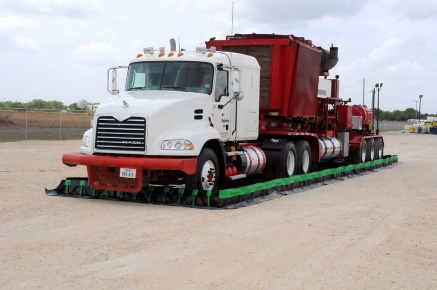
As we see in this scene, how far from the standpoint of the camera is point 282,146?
1554 centimetres

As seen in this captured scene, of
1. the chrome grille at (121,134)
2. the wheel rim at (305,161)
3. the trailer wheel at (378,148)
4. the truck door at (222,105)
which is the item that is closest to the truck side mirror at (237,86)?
the truck door at (222,105)

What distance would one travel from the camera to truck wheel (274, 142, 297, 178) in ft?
50.4

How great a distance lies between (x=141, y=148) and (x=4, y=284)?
5381 millimetres

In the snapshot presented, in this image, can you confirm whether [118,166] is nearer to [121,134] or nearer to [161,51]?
[121,134]

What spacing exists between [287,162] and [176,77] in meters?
4.53

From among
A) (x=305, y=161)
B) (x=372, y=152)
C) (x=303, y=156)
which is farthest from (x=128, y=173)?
(x=372, y=152)

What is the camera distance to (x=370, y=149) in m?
23.2

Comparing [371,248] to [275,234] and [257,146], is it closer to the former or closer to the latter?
[275,234]

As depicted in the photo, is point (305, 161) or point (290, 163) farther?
point (305, 161)

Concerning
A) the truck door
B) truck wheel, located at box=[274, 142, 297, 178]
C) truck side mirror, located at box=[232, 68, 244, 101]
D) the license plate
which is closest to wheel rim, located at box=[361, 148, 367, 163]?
truck wheel, located at box=[274, 142, 297, 178]

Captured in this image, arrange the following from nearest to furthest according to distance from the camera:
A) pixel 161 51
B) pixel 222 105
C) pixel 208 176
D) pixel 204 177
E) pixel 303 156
A: 1. pixel 204 177
2. pixel 208 176
3. pixel 222 105
4. pixel 161 51
5. pixel 303 156

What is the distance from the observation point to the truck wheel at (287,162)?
15375 millimetres

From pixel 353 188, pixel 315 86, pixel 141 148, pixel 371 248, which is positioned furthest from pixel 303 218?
pixel 315 86

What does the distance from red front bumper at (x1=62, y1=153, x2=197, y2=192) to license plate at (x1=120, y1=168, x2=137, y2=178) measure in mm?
54
